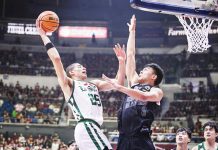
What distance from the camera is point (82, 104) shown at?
13.9 feet

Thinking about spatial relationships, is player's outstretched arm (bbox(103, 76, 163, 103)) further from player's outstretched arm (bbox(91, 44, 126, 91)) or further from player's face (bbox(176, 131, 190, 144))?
player's face (bbox(176, 131, 190, 144))

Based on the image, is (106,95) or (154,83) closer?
(154,83)

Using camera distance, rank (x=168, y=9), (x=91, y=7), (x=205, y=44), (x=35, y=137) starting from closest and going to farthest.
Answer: (x=168, y=9) → (x=205, y=44) → (x=35, y=137) → (x=91, y=7)

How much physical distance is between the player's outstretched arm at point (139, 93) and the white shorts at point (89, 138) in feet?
1.99

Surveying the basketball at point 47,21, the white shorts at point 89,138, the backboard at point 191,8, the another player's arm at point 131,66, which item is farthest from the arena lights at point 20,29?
the white shorts at point 89,138

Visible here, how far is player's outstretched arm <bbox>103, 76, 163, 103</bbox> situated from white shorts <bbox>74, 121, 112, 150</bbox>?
607mm

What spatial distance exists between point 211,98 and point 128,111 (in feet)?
61.1

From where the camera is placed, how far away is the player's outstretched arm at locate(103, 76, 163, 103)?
3762 millimetres

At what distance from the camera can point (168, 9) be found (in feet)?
20.6

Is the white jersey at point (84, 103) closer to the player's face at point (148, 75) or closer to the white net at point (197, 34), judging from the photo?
the player's face at point (148, 75)

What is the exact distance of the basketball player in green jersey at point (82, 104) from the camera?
4.10 metres

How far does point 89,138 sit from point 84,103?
0.41 m

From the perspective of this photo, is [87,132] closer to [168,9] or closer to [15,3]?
[168,9]

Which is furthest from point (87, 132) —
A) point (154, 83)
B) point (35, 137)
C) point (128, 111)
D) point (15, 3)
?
point (15, 3)
